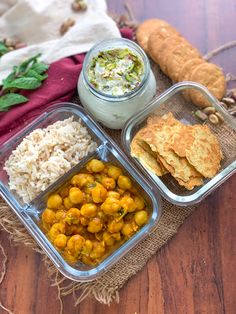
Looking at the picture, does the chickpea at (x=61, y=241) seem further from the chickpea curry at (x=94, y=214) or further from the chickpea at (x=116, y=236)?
the chickpea at (x=116, y=236)

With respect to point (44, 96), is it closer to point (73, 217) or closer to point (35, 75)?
point (35, 75)

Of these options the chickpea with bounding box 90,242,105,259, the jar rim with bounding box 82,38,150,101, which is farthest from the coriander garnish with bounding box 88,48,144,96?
the chickpea with bounding box 90,242,105,259

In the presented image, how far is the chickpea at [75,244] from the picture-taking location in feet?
5.00

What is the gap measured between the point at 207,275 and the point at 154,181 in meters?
0.33

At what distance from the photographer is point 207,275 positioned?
5.26 ft

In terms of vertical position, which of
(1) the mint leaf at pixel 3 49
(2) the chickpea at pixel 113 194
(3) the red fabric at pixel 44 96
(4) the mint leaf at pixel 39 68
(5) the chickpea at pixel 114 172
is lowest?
(2) the chickpea at pixel 113 194

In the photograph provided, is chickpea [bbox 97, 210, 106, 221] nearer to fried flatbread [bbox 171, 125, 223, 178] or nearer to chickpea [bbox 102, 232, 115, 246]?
chickpea [bbox 102, 232, 115, 246]

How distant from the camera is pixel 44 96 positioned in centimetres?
171

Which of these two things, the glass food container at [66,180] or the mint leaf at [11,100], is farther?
the mint leaf at [11,100]

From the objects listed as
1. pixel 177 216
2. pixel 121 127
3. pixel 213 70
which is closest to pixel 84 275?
pixel 177 216

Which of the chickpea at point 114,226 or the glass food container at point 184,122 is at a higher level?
the glass food container at point 184,122

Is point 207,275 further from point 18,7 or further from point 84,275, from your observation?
point 18,7

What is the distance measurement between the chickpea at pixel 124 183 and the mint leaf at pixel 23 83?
41 centimetres

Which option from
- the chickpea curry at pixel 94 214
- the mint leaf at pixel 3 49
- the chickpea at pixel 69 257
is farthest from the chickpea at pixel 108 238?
the mint leaf at pixel 3 49
